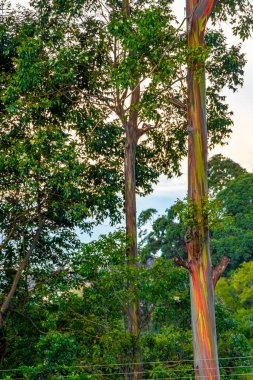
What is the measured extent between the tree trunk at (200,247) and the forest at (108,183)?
16 mm

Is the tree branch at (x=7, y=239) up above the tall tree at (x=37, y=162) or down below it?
below

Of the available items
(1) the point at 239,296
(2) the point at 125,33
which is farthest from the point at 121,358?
(1) the point at 239,296

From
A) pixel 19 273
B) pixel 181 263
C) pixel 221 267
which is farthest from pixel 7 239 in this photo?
pixel 221 267

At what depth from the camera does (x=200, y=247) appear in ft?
32.8

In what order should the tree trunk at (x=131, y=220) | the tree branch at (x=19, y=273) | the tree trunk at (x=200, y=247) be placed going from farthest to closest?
the tree branch at (x=19, y=273) → the tree trunk at (x=131, y=220) → the tree trunk at (x=200, y=247)

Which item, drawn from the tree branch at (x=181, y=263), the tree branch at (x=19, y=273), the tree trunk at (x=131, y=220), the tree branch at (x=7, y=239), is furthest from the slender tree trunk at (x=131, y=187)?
the tree branch at (x=7, y=239)

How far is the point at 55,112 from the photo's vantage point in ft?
39.6

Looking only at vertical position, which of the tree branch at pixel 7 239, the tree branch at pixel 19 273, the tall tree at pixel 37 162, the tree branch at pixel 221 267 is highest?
the tall tree at pixel 37 162

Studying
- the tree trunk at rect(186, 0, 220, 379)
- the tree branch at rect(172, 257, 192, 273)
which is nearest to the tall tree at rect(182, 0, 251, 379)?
the tree trunk at rect(186, 0, 220, 379)

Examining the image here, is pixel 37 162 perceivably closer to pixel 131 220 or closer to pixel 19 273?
pixel 19 273

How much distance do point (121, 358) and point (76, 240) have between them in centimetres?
241

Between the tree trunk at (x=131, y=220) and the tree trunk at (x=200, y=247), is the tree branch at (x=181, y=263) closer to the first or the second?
the tree trunk at (x=200, y=247)

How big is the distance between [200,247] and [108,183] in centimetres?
273

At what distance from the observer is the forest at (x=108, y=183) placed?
10.5 meters
